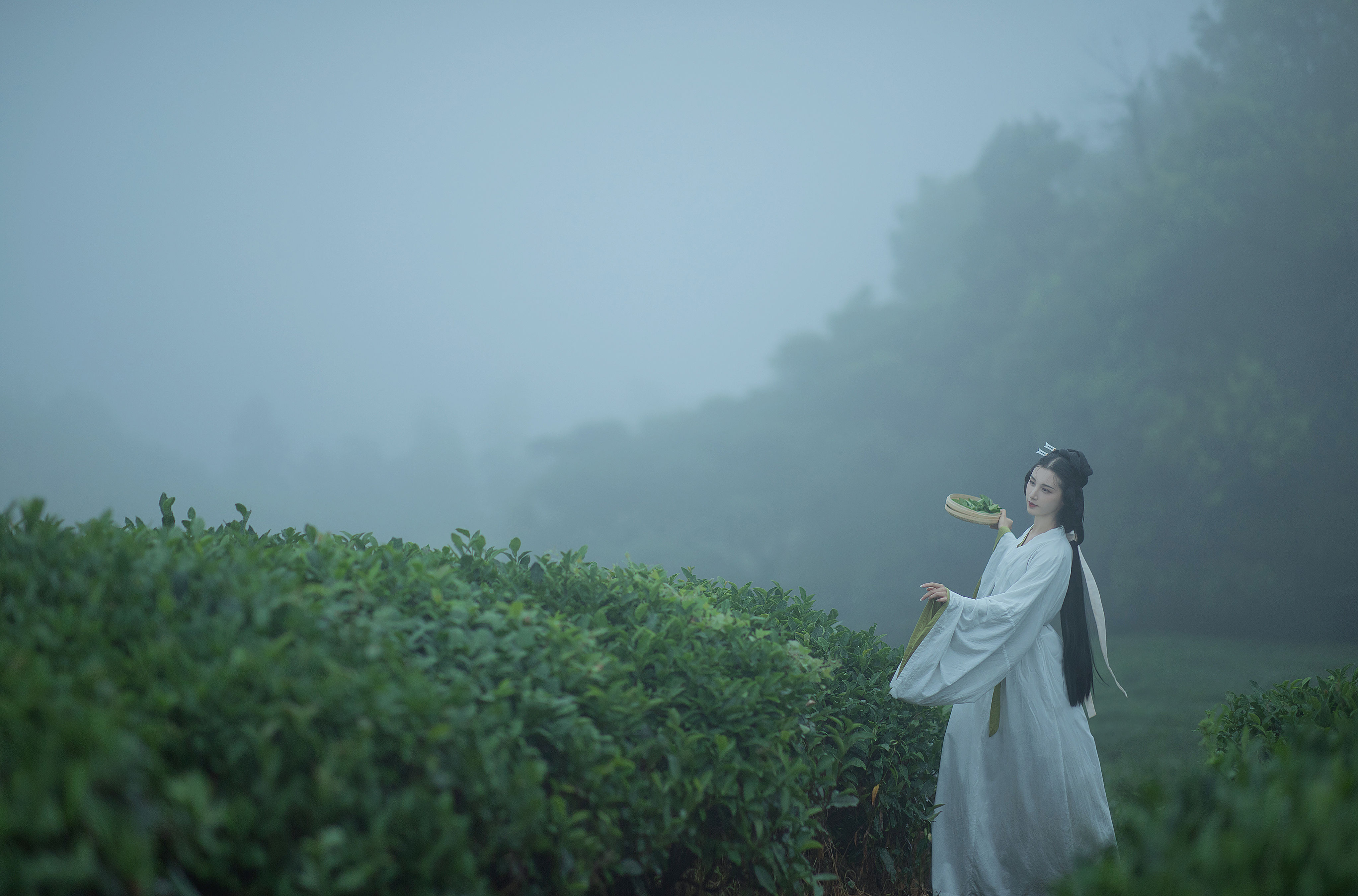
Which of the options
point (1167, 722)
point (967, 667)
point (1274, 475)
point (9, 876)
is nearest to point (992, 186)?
point (1274, 475)

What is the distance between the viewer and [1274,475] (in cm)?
1633

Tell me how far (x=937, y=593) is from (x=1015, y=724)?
76 cm

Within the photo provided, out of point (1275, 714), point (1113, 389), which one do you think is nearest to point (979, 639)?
point (1275, 714)

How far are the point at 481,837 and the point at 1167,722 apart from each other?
1151cm

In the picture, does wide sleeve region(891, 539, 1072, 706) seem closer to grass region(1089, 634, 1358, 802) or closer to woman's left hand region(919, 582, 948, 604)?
woman's left hand region(919, 582, 948, 604)

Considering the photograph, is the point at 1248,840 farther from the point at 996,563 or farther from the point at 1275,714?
the point at 996,563

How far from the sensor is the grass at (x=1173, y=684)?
895 cm

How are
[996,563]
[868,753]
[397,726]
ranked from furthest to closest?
[996,563], [868,753], [397,726]

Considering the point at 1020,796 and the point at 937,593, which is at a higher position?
the point at 937,593

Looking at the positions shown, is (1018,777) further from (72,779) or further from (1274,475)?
(1274,475)

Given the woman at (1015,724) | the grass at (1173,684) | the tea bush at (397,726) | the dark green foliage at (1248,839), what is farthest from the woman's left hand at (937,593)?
the grass at (1173,684)

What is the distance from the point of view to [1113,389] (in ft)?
58.6

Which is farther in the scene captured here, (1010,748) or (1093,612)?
(1093,612)

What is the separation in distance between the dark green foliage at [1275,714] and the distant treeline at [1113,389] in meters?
14.5
